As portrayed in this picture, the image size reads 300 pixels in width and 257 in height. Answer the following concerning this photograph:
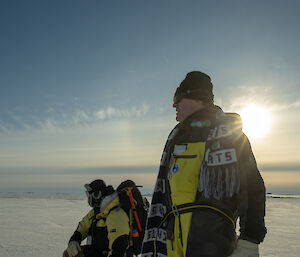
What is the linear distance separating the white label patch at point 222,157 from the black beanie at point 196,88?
0.51 meters

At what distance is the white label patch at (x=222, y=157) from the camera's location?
73.7 inches

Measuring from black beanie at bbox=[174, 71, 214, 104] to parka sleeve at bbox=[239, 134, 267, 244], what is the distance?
517 mm

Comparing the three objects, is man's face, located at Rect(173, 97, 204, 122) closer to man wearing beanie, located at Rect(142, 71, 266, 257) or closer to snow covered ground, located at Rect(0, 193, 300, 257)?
man wearing beanie, located at Rect(142, 71, 266, 257)

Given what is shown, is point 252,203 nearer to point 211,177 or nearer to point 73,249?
point 211,177

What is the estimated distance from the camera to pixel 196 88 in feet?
7.37

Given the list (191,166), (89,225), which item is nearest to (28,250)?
(89,225)

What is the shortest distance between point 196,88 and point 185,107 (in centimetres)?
17

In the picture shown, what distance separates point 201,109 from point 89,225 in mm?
3344

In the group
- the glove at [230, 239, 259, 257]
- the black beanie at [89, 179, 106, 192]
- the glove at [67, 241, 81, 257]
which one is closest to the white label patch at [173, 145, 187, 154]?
the glove at [230, 239, 259, 257]

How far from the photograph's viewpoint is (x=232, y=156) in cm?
188

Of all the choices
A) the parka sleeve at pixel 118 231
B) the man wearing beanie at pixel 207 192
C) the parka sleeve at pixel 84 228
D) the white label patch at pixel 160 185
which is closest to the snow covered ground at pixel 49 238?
the parka sleeve at pixel 84 228

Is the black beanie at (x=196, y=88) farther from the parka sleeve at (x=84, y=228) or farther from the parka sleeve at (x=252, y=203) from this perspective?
the parka sleeve at (x=84, y=228)

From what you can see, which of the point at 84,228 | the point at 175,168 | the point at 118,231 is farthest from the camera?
the point at 84,228

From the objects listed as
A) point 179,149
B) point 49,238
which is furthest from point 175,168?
point 49,238
